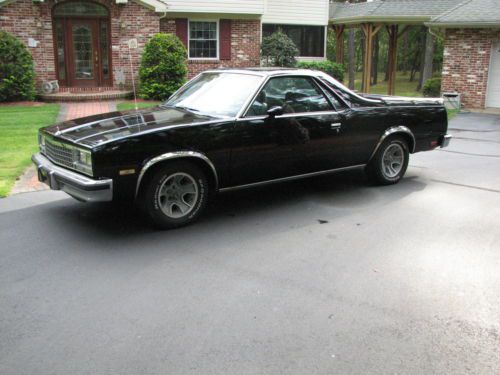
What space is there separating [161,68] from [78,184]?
1328 centimetres

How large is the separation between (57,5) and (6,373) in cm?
1789

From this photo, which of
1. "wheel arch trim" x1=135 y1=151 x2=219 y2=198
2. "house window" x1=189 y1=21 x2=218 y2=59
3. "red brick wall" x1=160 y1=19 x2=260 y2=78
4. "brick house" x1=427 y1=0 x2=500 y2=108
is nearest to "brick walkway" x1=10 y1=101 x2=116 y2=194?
"wheel arch trim" x1=135 y1=151 x2=219 y2=198

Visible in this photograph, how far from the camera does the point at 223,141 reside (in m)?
6.00

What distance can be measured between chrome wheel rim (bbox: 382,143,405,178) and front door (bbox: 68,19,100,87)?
14.5 metres

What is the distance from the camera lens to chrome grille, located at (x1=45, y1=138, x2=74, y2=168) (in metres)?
5.70

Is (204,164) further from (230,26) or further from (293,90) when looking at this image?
(230,26)

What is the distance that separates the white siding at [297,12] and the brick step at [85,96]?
30.9 feet

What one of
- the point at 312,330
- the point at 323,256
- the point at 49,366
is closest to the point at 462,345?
the point at 312,330

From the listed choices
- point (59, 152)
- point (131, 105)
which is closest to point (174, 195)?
point (59, 152)

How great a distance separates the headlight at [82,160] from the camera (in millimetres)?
5320

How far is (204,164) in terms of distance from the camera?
19.4 ft

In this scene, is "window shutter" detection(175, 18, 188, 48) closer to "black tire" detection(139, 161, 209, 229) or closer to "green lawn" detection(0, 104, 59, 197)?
"green lawn" detection(0, 104, 59, 197)

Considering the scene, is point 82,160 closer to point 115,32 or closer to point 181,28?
point 115,32

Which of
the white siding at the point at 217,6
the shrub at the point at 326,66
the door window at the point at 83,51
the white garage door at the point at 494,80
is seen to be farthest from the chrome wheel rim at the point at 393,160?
the shrub at the point at 326,66
